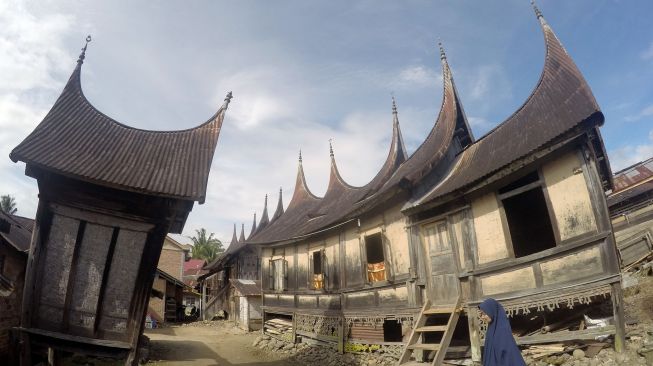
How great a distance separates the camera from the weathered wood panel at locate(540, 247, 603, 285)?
612 centimetres

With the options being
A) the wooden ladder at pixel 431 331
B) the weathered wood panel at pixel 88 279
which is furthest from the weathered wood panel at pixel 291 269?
the weathered wood panel at pixel 88 279

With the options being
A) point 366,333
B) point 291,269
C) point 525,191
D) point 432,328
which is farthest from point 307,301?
point 525,191

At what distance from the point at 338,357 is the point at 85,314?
7.62 metres

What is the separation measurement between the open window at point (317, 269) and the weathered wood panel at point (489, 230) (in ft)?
21.7

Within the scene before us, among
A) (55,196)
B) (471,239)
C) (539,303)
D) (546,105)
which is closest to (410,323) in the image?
(471,239)

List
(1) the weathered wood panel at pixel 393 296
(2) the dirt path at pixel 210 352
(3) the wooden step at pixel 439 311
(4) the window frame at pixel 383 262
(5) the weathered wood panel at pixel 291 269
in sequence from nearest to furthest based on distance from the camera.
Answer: (3) the wooden step at pixel 439 311 → (1) the weathered wood panel at pixel 393 296 → (4) the window frame at pixel 383 262 → (2) the dirt path at pixel 210 352 → (5) the weathered wood panel at pixel 291 269

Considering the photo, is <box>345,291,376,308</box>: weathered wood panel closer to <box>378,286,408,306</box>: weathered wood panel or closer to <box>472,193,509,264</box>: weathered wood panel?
<box>378,286,408,306</box>: weathered wood panel

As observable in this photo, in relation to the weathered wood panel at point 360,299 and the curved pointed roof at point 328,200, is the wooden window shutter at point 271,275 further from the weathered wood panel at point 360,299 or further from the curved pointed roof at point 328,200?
the weathered wood panel at point 360,299

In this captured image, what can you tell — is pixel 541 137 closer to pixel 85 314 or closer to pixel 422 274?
pixel 422 274

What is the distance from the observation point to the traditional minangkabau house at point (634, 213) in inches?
473

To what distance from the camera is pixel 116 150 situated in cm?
795

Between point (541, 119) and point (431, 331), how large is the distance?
17.2ft

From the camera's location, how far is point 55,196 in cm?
677

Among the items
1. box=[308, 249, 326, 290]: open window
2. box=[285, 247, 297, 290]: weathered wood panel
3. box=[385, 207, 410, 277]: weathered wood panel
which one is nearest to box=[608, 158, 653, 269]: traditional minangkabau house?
box=[385, 207, 410, 277]: weathered wood panel
